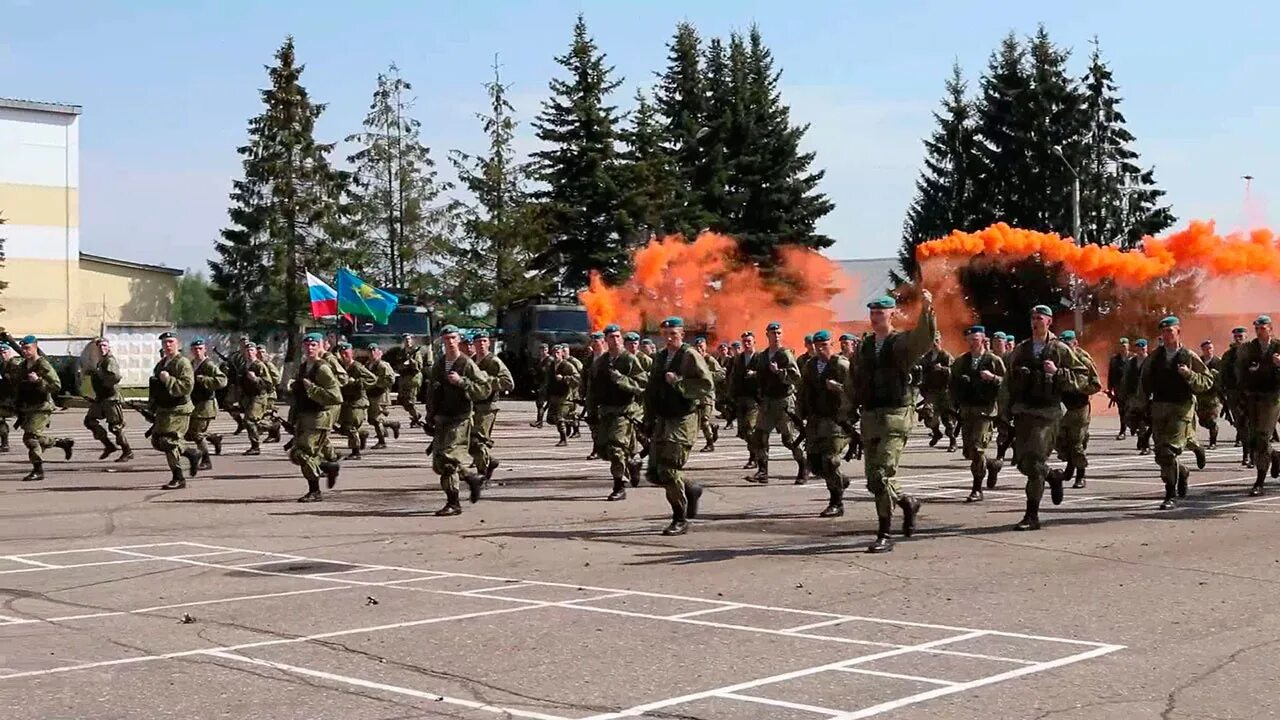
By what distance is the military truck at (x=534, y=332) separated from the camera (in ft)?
155

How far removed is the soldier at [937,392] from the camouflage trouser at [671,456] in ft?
13.4

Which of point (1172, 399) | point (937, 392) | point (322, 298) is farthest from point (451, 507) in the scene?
point (322, 298)

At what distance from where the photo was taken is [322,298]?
43406 millimetres

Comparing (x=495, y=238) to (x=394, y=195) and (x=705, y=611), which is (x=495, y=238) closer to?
(x=394, y=195)

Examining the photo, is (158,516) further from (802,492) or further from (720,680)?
(720,680)

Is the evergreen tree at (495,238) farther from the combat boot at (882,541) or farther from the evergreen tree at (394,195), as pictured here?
the combat boot at (882,541)

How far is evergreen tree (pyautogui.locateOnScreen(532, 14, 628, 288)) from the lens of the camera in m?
60.4

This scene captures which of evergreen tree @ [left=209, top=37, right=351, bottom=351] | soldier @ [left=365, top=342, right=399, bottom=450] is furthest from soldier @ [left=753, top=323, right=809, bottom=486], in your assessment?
evergreen tree @ [left=209, top=37, right=351, bottom=351]

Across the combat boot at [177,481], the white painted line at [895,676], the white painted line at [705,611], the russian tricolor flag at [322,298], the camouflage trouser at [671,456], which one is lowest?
the white painted line at [895,676]

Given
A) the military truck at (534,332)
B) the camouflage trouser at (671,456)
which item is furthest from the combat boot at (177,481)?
the military truck at (534,332)

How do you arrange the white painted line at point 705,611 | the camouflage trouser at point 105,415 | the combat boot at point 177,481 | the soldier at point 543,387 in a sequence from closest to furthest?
the white painted line at point 705,611
the combat boot at point 177,481
the camouflage trouser at point 105,415
the soldier at point 543,387

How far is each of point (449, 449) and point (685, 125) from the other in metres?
53.4

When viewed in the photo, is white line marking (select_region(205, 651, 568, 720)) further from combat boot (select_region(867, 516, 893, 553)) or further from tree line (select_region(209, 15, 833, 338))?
tree line (select_region(209, 15, 833, 338))

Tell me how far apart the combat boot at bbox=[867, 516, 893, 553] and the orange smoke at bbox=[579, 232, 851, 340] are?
126 ft
